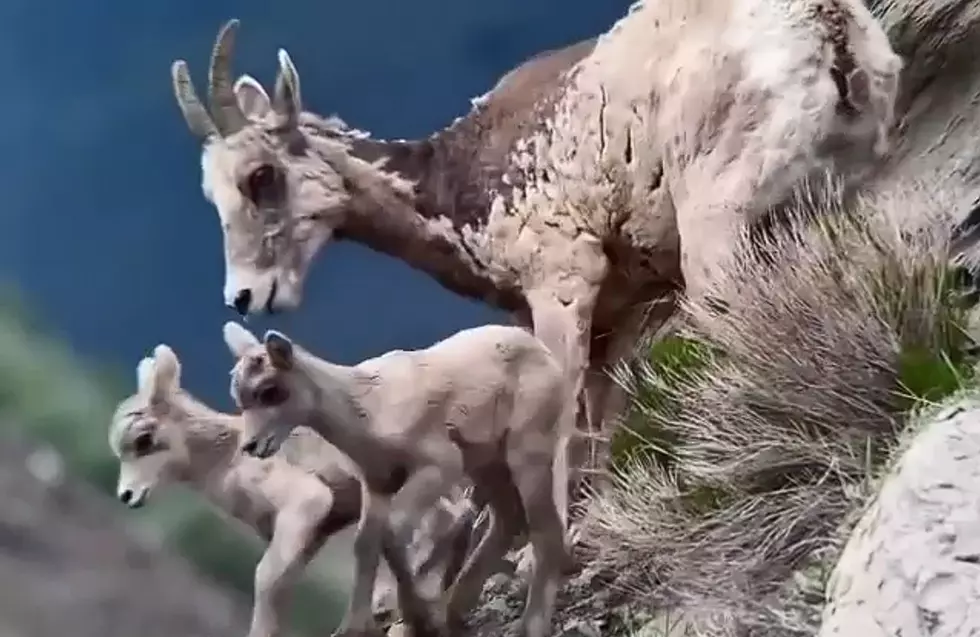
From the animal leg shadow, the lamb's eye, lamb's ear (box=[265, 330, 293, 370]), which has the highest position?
lamb's ear (box=[265, 330, 293, 370])

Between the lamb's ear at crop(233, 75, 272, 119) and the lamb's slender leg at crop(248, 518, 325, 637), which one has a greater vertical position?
the lamb's ear at crop(233, 75, 272, 119)

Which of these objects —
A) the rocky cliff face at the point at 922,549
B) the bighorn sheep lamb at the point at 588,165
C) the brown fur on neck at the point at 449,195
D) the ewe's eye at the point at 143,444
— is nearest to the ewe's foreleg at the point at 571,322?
the bighorn sheep lamb at the point at 588,165

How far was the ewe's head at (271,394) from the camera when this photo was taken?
2.11 metres

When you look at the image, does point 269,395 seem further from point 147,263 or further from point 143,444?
point 147,263

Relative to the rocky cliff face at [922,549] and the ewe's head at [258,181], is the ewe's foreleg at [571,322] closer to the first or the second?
the ewe's head at [258,181]

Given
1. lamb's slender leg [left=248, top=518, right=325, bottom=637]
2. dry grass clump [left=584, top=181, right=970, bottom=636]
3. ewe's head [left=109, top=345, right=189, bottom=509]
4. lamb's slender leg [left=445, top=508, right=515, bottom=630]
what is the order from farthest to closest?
1. ewe's head [left=109, top=345, right=189, bottom=509]
2. lamb's slender leg [left=248, top=518, right=325, bottom=637]
3. lamb's slender leg [left=445, top=508, right=515, bottom=630]
4. dry grass clump [left=584, top=181, right=970, bottom=636]

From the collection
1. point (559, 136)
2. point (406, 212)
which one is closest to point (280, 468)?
point (406, 212)

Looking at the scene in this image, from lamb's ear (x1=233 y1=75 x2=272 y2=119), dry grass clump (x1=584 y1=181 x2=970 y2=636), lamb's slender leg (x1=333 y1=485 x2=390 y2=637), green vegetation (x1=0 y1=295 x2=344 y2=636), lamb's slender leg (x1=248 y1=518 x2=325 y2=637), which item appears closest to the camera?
dry grass clump (x1=584 y1=181 x2=970 y2=636)

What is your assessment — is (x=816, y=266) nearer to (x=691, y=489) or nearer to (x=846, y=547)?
(x=691, y=489)

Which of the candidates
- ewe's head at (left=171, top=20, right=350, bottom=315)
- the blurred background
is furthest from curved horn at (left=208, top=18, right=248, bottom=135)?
the blurred background

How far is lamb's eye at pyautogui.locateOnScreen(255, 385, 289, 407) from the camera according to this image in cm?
211

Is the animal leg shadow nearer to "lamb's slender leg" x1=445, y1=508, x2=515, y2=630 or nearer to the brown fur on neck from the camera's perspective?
"lamb's slender leg" x1=445, y1=508, x2=515, y2=630

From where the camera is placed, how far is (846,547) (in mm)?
1898

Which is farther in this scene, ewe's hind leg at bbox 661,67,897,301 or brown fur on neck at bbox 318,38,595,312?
brown fur on neck at bbox 318,38,595,312
